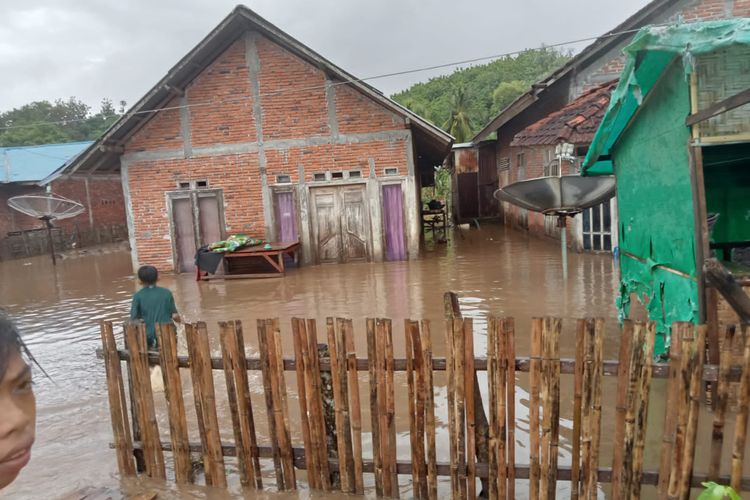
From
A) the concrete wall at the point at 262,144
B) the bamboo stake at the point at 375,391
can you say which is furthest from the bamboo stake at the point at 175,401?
the concrete wall at the point at 262,144

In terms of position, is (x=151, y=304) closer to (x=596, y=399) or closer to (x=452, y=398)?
(x=452, y=398)

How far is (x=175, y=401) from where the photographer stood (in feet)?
11.3

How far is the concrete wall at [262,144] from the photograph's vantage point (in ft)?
42.2

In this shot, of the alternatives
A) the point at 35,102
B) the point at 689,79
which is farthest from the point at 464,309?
the point at 35,102

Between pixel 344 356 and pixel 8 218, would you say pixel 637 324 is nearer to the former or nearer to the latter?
pixel 344 356

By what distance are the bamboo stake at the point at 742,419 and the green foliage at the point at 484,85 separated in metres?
42.7

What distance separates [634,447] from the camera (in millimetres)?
2760

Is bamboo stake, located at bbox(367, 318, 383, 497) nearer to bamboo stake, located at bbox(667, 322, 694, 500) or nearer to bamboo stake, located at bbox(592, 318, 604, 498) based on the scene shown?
bamboo stake, located at bbox(592, 318, 604, 498)

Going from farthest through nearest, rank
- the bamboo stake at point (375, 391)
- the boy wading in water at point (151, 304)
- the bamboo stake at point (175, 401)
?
1. the boy wading in water at point (151, 304)
2. the bamboo stake at point (175, 401)
3. the bamboo stake at point (375, 391)

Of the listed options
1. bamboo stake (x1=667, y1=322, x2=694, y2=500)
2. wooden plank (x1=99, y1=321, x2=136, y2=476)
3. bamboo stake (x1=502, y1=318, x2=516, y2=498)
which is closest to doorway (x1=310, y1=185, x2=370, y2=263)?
wooden plank (x1=99, y1=321, x2=136, y2=476)

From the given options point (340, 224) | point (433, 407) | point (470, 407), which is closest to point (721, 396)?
point (470, 407)

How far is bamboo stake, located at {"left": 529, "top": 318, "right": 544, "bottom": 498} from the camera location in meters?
2.76

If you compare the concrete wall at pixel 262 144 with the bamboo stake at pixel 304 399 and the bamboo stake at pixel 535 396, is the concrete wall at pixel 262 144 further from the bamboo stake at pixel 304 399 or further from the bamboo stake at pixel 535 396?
the bamboo stake at pixel 535 396

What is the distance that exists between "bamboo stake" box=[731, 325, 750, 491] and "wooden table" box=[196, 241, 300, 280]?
10.4 metres
